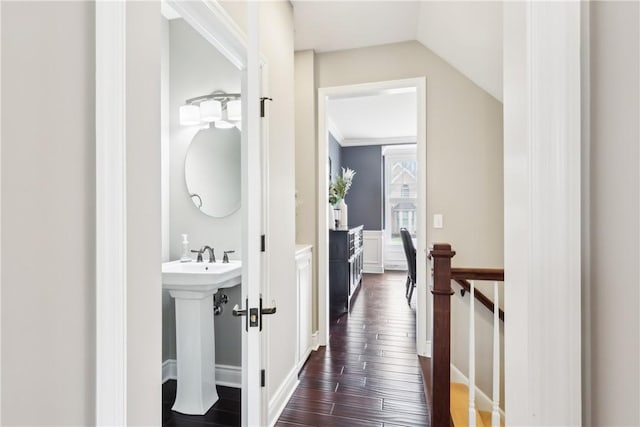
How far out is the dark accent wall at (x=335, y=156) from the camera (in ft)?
20.9

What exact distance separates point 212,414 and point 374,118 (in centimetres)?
491

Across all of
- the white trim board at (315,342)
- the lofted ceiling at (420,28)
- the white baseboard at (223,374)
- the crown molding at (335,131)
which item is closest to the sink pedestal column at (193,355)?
the white baseboard at (223,374)

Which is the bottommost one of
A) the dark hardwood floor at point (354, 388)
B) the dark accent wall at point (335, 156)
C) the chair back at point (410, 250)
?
the dark hardwood floor at point (354, 388)

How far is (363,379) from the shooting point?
2549mm

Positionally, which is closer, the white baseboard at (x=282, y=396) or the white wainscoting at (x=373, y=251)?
the white baseboard at (x=282, y=396)

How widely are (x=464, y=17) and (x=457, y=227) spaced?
1638mm

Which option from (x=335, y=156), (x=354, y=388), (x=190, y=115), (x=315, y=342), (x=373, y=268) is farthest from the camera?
(x=373, y=268)

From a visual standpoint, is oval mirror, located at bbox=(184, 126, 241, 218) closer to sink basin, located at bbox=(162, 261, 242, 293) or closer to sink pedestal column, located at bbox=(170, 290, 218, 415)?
sink basin, located at bbox=(162, 261, 242, 293)
